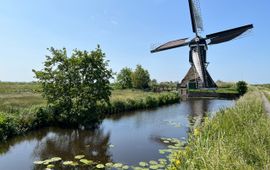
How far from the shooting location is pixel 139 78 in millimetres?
51906

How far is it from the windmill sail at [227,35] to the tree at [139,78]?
616 inches

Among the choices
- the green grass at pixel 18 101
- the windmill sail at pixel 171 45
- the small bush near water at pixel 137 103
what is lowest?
the small bush near water at pixel 137 103

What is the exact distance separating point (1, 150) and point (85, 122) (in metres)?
5.38

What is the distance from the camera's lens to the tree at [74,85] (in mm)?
15883

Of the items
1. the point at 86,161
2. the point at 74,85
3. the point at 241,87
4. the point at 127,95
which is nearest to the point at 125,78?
the point at 241,87

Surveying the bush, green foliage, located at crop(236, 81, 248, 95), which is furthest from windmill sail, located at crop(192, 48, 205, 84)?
the bush

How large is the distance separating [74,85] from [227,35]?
96.2 ft

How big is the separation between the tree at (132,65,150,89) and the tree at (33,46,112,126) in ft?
116

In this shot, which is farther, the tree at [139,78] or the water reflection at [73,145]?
the tree at [139,78]

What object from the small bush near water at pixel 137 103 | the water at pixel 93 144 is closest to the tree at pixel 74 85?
the water at pixel 93 144

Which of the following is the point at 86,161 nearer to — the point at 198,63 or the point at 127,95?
the point at 127,95

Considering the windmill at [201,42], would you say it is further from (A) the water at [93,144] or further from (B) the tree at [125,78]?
(A) the water at [93,144]

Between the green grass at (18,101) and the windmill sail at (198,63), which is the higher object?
the windmill sail at (198,63)

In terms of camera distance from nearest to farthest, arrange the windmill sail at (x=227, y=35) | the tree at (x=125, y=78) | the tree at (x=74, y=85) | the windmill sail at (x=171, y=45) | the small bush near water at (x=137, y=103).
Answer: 1. the tree at (x=74, y=85)
2. the small bush near water at (x=137, y=103)
3. the windmill sail at (x=227, y=35)
4. the windmill sail at (x=171, y=45)
5. the tree at (x=125, y=78)
